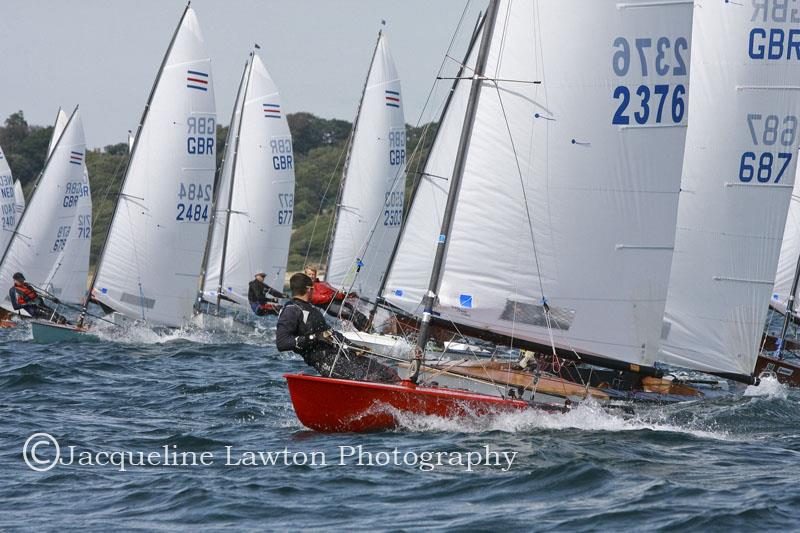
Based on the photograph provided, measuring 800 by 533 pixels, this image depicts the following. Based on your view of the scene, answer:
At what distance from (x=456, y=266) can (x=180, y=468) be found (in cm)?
360

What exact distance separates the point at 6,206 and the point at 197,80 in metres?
9.56

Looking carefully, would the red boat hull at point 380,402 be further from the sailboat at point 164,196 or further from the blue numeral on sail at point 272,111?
the blue numeral on sail at point 272,111

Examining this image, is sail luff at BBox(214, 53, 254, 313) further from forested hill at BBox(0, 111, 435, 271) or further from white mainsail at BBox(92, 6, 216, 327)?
forested hill at BBox(0, 111, 435, 271)

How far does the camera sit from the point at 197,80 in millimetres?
23172

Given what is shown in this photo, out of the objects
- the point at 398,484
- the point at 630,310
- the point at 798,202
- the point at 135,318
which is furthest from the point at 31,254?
the point at 398,484

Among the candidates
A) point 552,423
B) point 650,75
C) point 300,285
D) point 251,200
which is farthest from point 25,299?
point 650,75

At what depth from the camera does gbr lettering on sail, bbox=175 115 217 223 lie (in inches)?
912

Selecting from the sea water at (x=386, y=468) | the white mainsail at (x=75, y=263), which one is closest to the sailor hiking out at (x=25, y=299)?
the white mainsail at (x=75, y=263)

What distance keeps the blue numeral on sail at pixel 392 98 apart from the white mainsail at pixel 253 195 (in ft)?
7.82

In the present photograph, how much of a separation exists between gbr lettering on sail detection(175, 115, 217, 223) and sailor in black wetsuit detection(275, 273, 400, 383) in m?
12.6

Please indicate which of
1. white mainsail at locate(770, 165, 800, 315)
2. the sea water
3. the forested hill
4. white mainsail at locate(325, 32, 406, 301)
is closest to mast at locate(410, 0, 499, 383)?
the sea water

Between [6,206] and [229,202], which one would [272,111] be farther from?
[6,206]

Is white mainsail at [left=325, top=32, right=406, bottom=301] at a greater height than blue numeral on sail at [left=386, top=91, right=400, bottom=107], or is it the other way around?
blue numeral on sail at [left=386, top=91, right=400, bottom=107]

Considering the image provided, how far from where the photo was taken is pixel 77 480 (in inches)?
344
